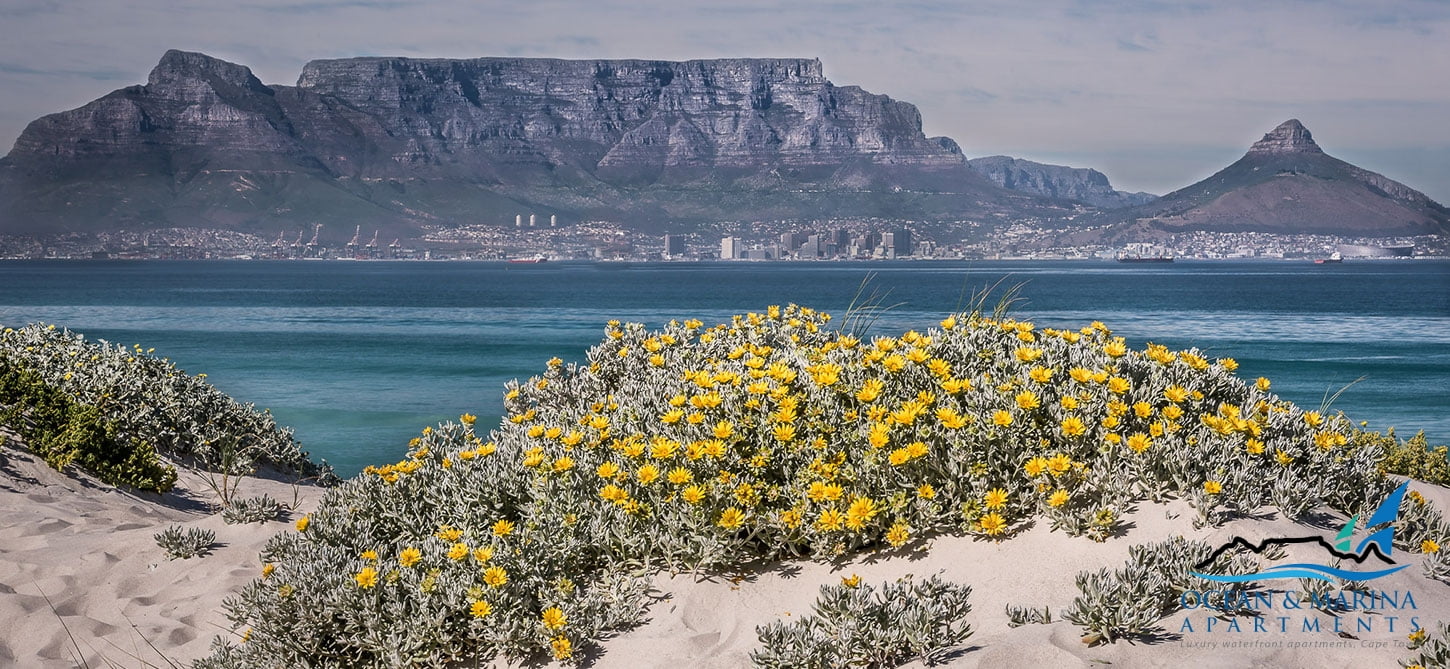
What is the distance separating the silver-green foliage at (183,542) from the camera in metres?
6.21

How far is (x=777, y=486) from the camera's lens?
14.7ft

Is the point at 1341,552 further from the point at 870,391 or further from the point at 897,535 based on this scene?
Answer: the point at 870,391

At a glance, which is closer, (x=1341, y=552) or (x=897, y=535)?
(x=1341, y=552)

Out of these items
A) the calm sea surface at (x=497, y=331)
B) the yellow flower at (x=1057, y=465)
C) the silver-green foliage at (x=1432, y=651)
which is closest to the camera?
the silver-green foliage at (x=1432, y=651)

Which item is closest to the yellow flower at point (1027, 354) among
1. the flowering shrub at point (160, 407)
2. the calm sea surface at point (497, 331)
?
the calm sea surface at point (497, 331)

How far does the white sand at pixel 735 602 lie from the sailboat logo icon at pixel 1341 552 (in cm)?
6

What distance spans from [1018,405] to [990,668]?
1.30 meters

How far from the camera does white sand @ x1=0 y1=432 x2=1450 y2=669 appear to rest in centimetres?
345

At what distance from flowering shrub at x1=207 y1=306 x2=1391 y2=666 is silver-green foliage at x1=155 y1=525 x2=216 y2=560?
1.51 m

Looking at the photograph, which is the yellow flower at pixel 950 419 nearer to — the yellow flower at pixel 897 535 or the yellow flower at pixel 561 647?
the yellow flower at pixel 897 535

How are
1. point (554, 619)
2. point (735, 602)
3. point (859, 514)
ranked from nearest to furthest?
1. point (554, 619)
2. point (859, 514)
3. point (735, 602)

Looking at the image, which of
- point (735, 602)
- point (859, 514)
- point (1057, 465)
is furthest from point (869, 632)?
point (1057, 465)

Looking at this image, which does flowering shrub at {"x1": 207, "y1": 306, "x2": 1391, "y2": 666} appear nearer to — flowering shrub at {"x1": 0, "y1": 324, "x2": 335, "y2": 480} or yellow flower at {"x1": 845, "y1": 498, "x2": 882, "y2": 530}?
yellow flower at {"x1": 845, "y1": 498, "x2": 882, "y2": 530}

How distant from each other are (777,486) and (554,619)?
44.7 inches
